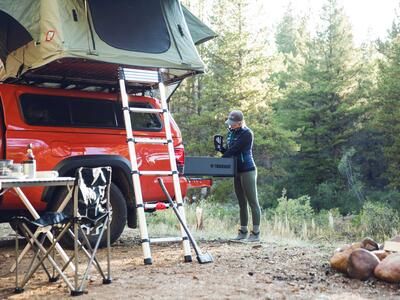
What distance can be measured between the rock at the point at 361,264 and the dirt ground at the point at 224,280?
0.07 metres

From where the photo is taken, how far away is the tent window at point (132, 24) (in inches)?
222

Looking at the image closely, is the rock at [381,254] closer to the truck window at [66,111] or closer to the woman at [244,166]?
the woman at [244,166]

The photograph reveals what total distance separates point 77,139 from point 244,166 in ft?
7.12

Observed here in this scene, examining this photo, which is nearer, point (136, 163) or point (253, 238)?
point (136, 163)

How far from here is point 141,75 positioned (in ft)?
18.5

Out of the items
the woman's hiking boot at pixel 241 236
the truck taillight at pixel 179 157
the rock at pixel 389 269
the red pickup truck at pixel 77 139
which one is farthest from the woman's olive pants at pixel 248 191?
the rock at pixel 389 269

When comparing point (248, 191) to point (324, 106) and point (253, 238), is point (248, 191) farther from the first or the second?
point (324, 106)

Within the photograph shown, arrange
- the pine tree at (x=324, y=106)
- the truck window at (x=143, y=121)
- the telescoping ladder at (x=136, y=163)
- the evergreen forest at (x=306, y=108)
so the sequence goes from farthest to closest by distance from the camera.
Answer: the pine tree at (x=324, y=106) → the evergreen forest at (x=306, y=108) → the truck window at (x=143, y=121) → the telescoping ladder at (x=136, y=163)

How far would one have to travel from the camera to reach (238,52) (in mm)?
20688

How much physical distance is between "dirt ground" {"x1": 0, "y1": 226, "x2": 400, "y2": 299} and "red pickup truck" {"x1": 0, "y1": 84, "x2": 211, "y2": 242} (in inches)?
27.4

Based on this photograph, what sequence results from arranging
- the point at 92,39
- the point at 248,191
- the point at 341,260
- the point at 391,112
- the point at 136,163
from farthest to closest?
1. the point at 391,112
2. the point at 248,191
3. the point at 92,39
4. the point at 136,163
5. the point at 341,260

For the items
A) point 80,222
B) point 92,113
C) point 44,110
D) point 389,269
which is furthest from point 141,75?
point 389,269

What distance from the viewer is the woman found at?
21.1 feet

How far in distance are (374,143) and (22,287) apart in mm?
23309
